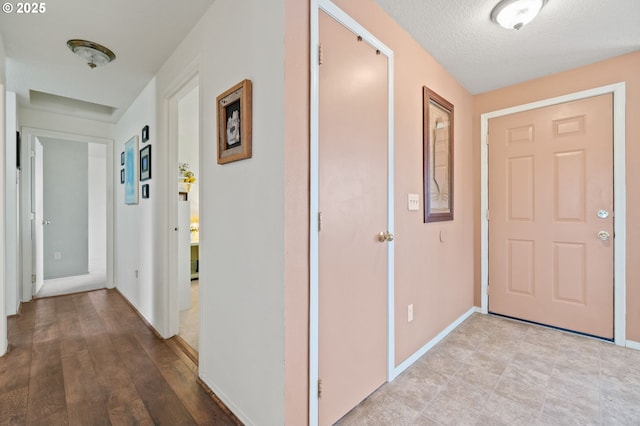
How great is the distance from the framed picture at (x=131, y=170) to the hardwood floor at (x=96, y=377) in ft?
4.31

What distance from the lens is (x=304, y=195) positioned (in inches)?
53.5

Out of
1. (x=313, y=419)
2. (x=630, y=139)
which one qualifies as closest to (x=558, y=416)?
(x=313, y=419)

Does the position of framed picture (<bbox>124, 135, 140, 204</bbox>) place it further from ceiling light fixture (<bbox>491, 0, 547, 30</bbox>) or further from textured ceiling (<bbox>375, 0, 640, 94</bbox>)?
ceiling light fixture (<bbox>491, 0, 547, 30</bbox>)

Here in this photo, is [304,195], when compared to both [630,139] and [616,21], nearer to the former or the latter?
[616,21]

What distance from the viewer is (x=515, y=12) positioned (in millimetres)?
1775

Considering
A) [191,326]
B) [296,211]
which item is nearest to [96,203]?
[191,326]

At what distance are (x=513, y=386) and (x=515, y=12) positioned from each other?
7.61 feet

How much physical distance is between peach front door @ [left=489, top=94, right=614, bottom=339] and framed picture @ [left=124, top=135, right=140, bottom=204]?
12.4ft

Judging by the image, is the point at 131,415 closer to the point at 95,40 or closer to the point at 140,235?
the point at 140,235

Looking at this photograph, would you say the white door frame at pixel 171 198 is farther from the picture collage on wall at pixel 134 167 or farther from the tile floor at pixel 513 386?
the tile floor at pixel 513 386

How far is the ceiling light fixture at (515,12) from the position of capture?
1722mm

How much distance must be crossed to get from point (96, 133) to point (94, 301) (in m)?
2.25

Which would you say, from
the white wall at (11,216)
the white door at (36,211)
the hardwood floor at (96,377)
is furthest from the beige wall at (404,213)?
the white door at (36,211)

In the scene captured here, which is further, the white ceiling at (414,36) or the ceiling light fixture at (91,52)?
the ceiling light fixture at (91,52)
